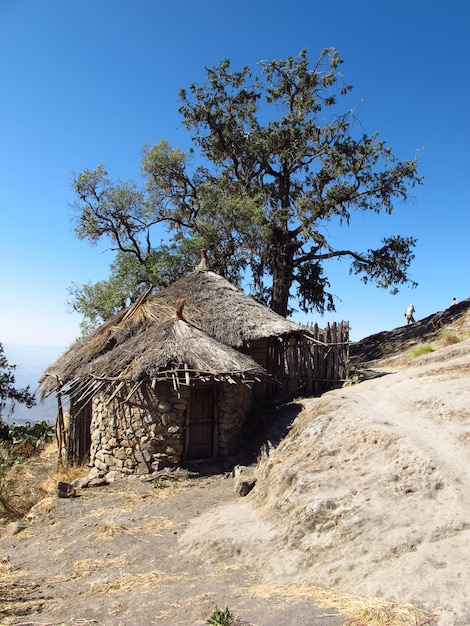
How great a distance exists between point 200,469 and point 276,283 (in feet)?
33.6

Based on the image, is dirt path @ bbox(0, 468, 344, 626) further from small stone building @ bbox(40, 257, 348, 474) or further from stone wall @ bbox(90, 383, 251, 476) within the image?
small stone building @ bbox(40, 257, 348, 474)

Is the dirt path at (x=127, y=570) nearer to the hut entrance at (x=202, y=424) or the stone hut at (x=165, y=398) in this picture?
the stone hut at (x=165, y=398)

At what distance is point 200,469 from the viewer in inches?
404

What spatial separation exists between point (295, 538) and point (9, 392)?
15.8m

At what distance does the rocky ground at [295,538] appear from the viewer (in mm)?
4430

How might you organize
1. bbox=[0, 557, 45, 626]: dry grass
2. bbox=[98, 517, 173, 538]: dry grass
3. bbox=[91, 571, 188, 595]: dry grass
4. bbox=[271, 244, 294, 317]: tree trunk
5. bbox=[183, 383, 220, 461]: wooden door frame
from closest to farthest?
1. bbox=[0, 557, 45, 626]: dry grass
2. bbox=[91, 571, 188, 595]: dry grass
3. bbox=[98, 517, 173, 538]: dry grass
4. bbox=[183, 383, 220, 461]: wooden door frame
5. bbox=[271, 244, 294, 317]: tree trunk

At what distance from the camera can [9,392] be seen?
60.4ft

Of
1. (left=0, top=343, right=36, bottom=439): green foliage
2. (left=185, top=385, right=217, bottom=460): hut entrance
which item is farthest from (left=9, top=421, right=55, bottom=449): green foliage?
(left=185, top=385, right=217, bottom=460): hut entrance

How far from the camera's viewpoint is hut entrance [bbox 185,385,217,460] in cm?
1067

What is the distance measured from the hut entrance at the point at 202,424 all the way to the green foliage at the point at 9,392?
9.99 metres

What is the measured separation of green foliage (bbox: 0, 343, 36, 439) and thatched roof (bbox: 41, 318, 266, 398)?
7681mm

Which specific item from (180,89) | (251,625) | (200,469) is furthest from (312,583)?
(180,89)

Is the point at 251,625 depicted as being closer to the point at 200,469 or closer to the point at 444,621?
the point at 444,621

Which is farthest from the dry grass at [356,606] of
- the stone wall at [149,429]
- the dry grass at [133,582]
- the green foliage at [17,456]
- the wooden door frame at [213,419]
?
the green foliage at [17,456]
